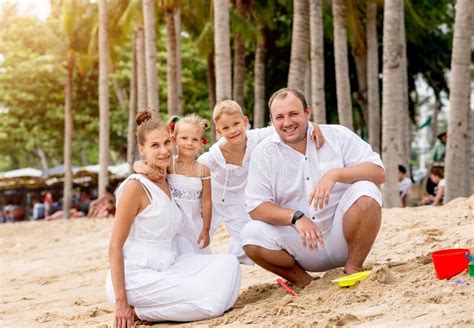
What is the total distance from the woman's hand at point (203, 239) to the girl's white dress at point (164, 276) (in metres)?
0.41

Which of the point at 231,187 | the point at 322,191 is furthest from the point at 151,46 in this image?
the point at 322,191

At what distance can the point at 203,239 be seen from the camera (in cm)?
665

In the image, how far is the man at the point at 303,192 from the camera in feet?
Result: 20.2

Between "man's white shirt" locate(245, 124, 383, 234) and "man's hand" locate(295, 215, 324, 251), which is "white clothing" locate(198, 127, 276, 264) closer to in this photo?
"man's white shirt" locate(245, 124, 383, 234)

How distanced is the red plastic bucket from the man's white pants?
784 millimetres

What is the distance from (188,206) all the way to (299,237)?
0.92 meters

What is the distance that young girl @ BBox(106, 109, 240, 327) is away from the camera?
5953 millimetres

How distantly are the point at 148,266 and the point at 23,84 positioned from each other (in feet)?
99.7

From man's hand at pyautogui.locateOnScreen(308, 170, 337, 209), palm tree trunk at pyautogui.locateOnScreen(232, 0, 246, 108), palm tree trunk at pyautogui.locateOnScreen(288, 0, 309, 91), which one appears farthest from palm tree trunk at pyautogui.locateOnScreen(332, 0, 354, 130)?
man's hand at pyautogui.locateOnScreen(308, 170, 337, 209)

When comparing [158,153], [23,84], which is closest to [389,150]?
[158,153]

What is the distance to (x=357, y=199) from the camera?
239 inches

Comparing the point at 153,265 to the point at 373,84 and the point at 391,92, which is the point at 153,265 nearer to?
the point at 391,92

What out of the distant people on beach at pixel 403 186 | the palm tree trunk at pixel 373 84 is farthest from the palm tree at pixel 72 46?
the distant people on beach at pixel 403 186

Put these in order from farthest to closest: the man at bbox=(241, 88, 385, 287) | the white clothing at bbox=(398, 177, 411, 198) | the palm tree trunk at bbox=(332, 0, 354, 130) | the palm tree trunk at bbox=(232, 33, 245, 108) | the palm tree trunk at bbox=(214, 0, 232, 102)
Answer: the palm tree trunk at bbox=(232, 33, 245, 108) → the palm tree trunk at bbox=(332, 0, 354, 130) → the white clothing at bbox=(398, 177, 411, 198) → the palm tree trunk at bbox=(214, 0, 232, 102) → the man at bbox=(241, 88, 385, 287)
